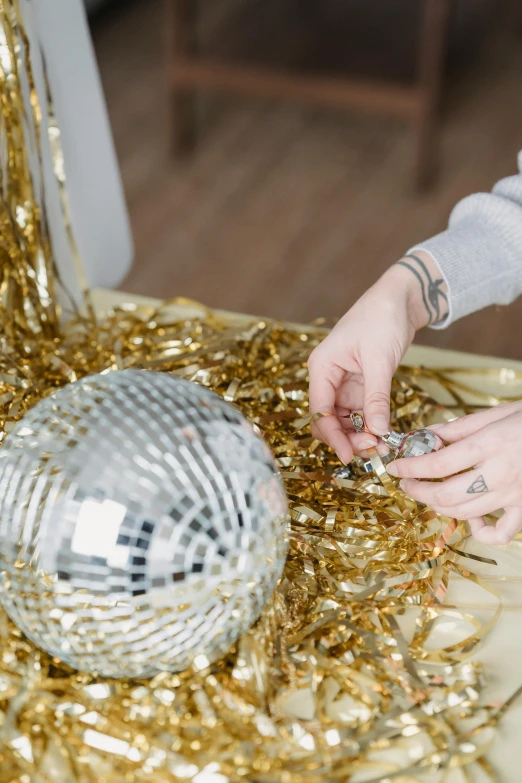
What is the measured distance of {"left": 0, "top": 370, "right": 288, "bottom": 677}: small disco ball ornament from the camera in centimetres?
47

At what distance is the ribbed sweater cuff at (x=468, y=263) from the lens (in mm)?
741

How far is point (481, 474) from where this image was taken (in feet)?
1.90

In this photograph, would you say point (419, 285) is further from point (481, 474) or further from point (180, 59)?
point (180, 59)

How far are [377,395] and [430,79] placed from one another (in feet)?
5.65

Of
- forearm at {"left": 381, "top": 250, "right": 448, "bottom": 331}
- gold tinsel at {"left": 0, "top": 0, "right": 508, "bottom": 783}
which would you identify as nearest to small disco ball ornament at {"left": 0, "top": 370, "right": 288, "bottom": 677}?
gold tinsel at {"left": 0, "top": 0, "right": 508, "bottom": 783}

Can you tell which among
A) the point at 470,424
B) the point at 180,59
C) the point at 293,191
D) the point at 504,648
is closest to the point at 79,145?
the point at 470,424

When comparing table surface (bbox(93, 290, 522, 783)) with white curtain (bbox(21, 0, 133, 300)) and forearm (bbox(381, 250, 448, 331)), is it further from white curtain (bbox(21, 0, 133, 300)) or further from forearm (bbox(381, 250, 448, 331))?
white curtain (bbox(21, 0, 133, 300))

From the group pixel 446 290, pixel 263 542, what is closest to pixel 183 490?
pixel 263 542

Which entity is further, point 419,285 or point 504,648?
point 419,285

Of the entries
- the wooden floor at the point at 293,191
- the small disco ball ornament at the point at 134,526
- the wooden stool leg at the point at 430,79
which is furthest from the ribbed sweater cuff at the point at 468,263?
the wooden stool leg at the point at 430,79

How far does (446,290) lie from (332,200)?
1531mm

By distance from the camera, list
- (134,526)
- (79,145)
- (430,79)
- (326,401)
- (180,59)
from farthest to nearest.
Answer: (180,59)
(430,79)
(79,145)
(326,401)
(134,526)

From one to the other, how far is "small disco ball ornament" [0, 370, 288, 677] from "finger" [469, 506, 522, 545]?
0.16m

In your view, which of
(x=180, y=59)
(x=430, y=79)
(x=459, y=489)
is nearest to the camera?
(x=459, y=489)
